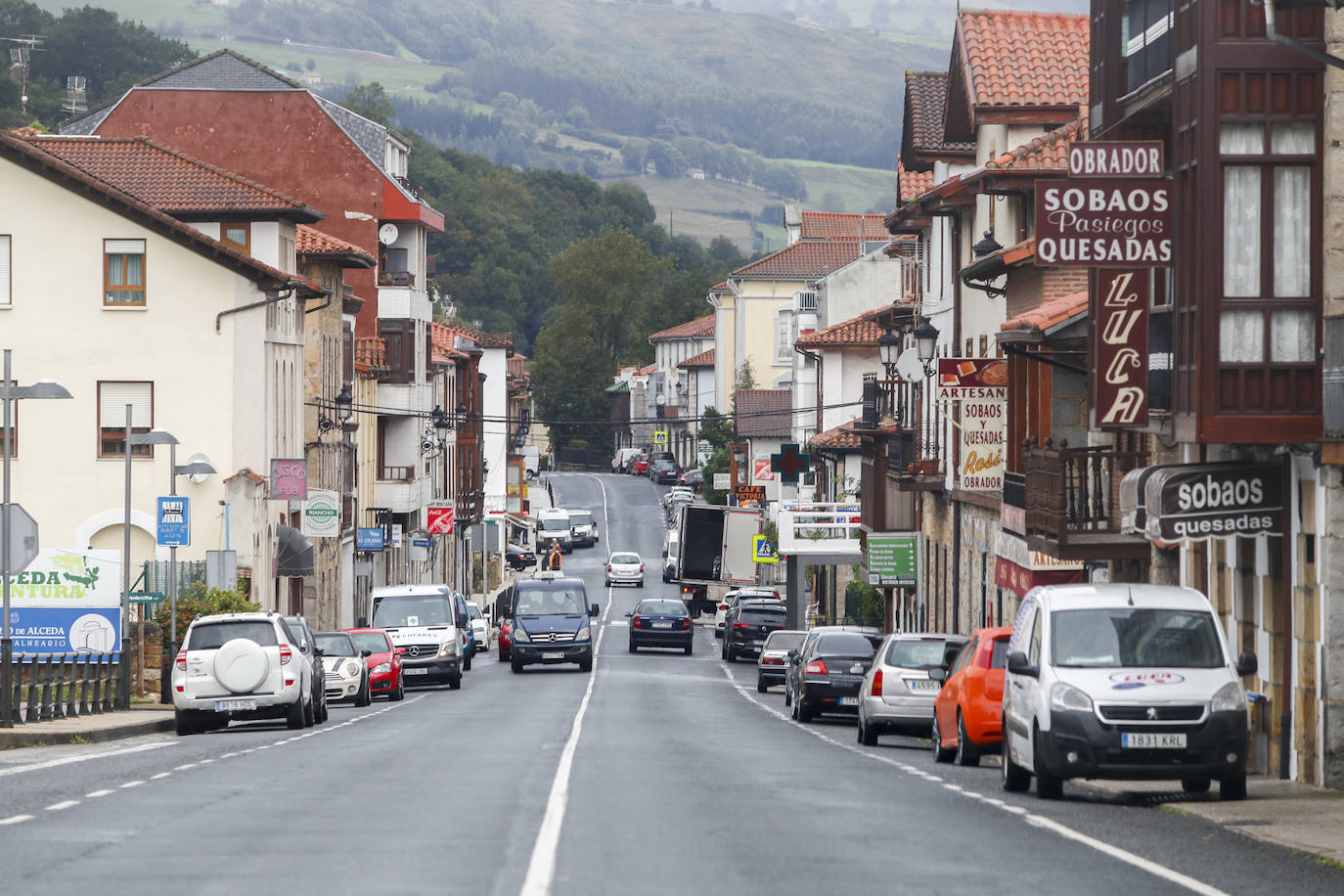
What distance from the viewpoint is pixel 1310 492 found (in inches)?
745

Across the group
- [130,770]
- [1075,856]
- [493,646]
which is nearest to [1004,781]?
[1075,856]

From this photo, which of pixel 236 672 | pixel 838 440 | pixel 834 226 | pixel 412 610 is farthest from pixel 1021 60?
pixel 834 226

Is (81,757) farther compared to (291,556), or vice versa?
→ (291,556)

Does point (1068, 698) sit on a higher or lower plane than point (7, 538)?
lower

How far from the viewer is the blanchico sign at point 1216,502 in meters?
19.3

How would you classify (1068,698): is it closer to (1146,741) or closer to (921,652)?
(1146,741)

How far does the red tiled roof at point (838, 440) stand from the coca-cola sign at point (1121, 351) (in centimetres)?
3812

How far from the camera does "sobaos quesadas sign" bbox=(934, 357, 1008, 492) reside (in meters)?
32.6

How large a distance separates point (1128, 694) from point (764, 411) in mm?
73075

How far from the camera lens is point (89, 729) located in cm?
2623

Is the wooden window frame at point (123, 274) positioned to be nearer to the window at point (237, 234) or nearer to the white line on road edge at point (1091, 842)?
the window at point (237, 234)

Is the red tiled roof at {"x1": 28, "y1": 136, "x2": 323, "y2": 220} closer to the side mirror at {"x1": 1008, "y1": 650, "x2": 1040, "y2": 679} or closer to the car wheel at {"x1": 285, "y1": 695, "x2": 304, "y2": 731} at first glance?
the car wheel at {"x1": 285, "y1": 695, "x2": 304, "y2": 731}

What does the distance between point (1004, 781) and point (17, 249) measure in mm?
33221

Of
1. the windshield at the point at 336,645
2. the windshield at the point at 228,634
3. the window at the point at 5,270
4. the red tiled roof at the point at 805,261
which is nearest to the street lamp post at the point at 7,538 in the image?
the windshield at the point at 228,634
